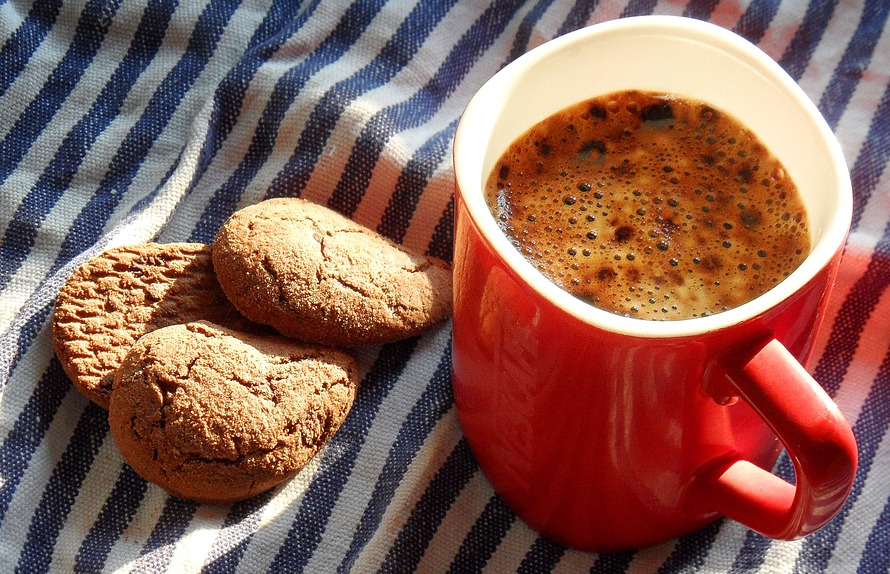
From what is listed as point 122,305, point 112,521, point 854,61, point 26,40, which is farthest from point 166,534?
point 854,61

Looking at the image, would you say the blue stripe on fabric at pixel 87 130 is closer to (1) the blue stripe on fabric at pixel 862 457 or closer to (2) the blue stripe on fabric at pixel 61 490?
(2) the blue stripe on fabric at pixel 61 490

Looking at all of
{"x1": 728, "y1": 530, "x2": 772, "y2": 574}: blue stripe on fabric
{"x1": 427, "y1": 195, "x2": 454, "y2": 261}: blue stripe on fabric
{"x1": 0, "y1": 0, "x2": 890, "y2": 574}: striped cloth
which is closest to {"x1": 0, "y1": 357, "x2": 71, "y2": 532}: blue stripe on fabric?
{"x1": 0, "y1": 0, "x2": 890, "y2": 574}: striped cloth

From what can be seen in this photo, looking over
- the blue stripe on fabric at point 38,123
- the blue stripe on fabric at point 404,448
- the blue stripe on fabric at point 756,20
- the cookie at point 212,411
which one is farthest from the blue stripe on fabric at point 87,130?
the blue stripe on fabric at point 756,20

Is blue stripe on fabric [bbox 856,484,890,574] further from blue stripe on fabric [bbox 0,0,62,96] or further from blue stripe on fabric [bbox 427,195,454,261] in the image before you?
blue stripe on fabric [bbox 0,0,62,96]

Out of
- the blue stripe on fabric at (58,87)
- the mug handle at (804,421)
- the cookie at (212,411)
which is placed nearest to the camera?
the mug handle at (804,421)

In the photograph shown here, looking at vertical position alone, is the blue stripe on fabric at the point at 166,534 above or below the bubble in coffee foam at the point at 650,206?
below

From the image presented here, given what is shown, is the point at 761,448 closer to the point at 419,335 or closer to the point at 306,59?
the point at 419,335

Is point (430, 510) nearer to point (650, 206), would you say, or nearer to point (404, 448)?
point (404, 448)
